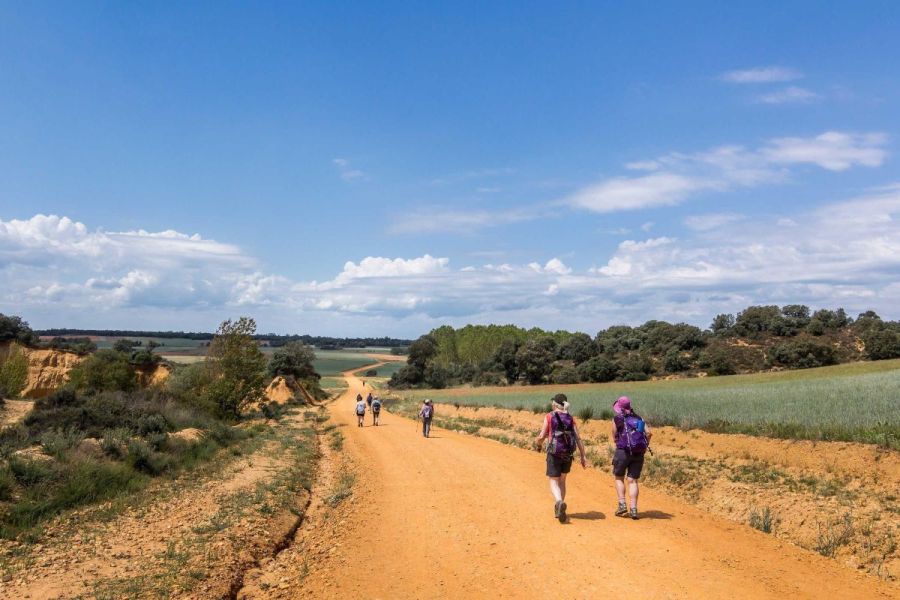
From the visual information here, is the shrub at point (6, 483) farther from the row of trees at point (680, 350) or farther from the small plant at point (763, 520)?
the row of trees at point (680, 350)

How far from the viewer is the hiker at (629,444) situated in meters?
10.1

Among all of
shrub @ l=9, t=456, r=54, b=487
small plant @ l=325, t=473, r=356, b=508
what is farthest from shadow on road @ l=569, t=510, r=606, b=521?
shrub @ l=9, t=456, r=54, b=487

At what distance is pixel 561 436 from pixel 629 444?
3.81 ft

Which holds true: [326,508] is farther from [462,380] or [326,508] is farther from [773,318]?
[773,318]

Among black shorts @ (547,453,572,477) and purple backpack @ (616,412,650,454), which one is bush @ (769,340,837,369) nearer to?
purple backpack @ (616,412,650,454)

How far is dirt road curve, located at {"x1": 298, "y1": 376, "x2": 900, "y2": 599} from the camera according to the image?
729 cm

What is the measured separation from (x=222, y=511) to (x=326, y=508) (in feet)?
7.35

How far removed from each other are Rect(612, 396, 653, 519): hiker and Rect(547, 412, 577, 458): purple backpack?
2.41ft

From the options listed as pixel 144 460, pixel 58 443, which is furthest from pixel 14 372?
pixel 144 460

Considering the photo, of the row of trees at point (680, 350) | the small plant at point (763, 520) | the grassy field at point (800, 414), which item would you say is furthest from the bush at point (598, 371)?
the small plant at point (763, 520)

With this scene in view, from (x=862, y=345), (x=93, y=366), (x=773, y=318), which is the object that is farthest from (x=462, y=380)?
(x=93, y=366)

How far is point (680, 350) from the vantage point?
8225 cm

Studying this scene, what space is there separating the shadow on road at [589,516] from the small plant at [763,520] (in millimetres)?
2787

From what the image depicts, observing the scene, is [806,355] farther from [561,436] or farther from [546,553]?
[546,553]
